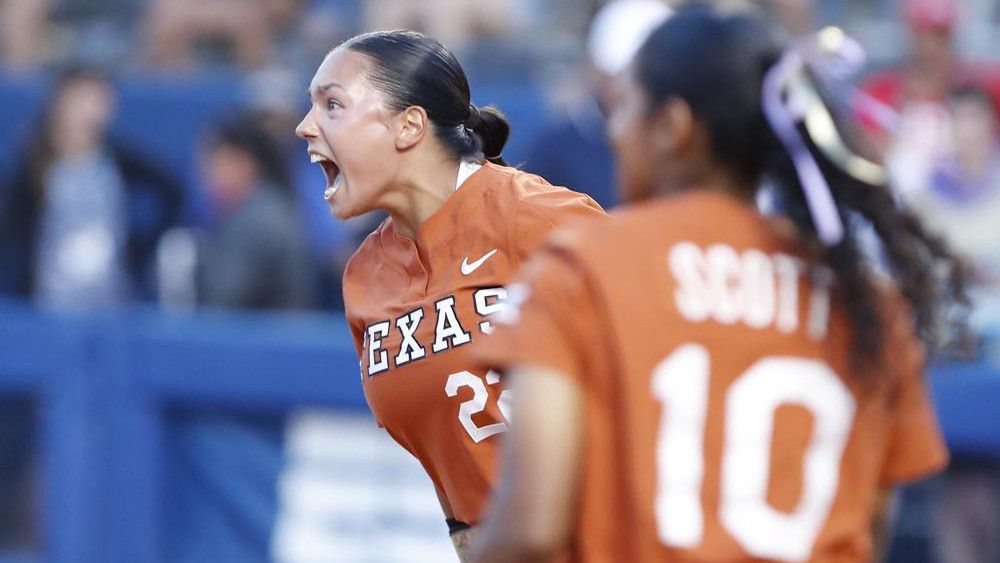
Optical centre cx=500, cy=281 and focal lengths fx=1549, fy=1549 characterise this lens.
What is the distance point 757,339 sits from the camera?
2.07 meters

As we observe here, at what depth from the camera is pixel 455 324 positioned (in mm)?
3053

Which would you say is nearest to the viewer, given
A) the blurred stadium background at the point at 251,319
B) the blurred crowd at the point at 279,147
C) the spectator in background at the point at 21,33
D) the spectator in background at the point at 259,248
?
the blurred stadium background at the point at 251,319

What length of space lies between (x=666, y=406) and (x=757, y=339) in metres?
0.15

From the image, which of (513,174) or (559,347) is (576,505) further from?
(513,174)

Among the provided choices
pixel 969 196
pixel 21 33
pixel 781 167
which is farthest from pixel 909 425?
pixel 21 33

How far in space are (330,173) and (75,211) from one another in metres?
4.35

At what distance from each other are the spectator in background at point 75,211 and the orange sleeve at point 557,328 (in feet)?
18.0

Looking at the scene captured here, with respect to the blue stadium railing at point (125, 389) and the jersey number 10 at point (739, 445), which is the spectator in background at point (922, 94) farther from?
the jersey number 10 at point (739, 445)

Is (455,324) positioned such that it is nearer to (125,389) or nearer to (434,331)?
(434,331)

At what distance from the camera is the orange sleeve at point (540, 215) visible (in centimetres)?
307

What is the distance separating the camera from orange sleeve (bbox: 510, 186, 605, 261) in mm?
3068

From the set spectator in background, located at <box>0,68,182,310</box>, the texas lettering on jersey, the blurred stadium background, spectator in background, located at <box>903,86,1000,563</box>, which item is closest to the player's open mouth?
the texas lettering on jersey

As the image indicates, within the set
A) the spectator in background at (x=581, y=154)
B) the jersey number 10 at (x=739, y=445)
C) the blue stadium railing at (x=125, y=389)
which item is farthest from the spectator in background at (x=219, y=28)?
the jersey number 10 at (x=739, y=445)

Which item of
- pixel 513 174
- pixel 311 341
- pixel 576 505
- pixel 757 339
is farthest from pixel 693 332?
pixel 311 341
